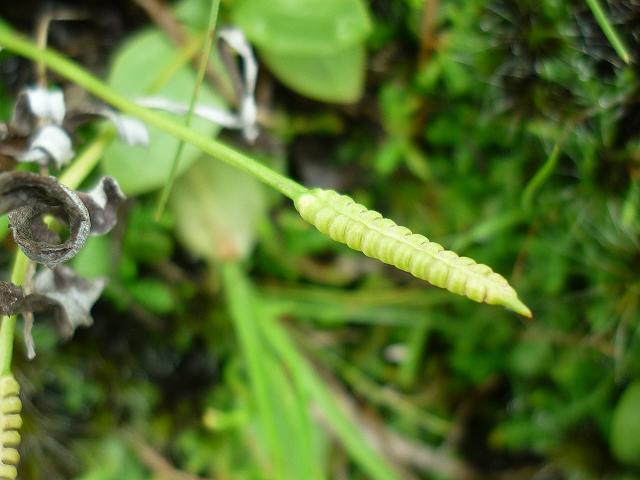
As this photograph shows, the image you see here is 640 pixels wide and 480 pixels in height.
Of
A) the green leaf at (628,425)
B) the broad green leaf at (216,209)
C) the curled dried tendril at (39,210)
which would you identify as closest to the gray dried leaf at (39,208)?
the curled dried tendril at (39,210)

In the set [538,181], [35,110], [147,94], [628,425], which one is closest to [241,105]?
[147,94]

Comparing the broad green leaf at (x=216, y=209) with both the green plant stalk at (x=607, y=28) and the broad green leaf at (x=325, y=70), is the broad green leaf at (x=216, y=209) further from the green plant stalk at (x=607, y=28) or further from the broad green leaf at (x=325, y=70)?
the green plant stalk at (x=607, y=28)

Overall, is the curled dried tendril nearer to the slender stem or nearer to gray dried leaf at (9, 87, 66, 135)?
gray dried leaf at (9, 87, 66, 135)

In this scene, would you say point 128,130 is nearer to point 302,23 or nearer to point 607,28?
point 302,23

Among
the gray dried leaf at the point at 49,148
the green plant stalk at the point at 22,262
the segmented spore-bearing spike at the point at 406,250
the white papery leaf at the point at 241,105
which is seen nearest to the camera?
the segmented spore-bearing spike at the point at 406,250

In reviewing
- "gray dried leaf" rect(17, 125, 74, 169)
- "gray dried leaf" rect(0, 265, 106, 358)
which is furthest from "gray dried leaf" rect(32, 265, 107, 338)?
"gray dried leaf" rect(17, 125, 74, 169)
